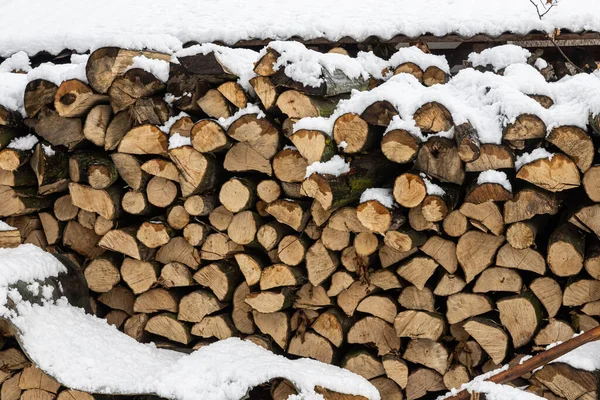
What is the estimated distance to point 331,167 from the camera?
2.84 meters

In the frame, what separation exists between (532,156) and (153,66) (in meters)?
1.87

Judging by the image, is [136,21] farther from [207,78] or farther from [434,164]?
[434,164]

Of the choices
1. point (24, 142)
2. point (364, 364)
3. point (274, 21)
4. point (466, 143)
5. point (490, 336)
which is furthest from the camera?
point (274, 21)

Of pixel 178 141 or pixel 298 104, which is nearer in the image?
pixel 298 104

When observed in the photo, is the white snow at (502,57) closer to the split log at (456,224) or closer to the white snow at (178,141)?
the split log at (456,224)

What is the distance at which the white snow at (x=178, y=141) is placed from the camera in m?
3.07

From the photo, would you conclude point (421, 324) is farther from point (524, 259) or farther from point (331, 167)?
point (331, 167)

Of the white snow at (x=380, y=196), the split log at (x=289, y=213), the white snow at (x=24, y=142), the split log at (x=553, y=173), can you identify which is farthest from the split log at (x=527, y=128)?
the white snow at (x=24, y=142)

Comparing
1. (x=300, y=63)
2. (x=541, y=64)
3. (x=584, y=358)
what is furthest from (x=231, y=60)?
(x=541, y=64)

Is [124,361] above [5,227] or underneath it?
underneath

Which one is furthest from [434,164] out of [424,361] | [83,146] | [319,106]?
[83,146]

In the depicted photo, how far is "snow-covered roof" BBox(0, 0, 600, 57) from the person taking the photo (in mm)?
4270

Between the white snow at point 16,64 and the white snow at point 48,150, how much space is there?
60.8 inches

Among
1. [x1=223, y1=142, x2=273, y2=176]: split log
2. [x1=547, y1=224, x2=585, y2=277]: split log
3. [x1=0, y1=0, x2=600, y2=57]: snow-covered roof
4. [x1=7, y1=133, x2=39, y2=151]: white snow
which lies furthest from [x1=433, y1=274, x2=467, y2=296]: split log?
[x1=7, y1=133, x2=39, y2=151]: white snow
